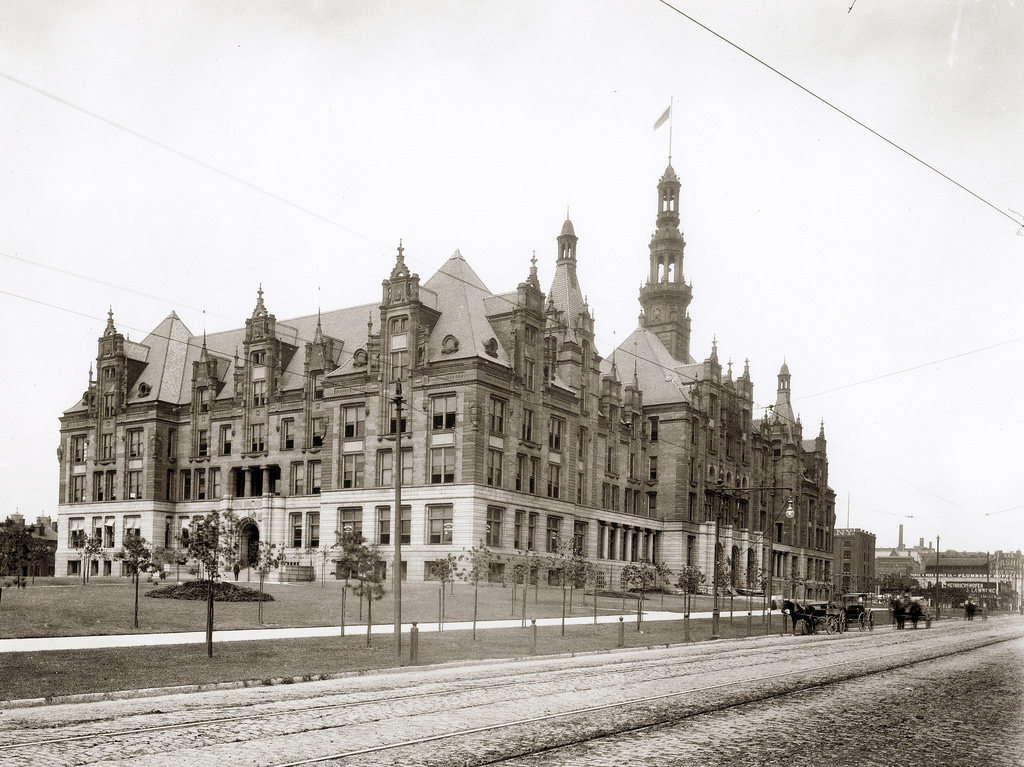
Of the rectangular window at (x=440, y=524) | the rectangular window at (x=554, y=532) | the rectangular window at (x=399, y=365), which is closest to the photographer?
the rectangular window at (x=440, y=524)

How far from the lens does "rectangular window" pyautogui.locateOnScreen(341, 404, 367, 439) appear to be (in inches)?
2569

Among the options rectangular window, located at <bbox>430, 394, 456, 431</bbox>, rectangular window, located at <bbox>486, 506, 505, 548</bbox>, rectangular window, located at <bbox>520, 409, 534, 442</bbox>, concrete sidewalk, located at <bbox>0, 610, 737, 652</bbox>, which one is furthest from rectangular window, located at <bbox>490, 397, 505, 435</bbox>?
concrete sidewalk, located at <bbox>0, 610, 737, 652</bbox>

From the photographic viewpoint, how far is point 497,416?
63.0 metres

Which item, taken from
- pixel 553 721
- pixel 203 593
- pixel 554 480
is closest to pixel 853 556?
pixel 554 480

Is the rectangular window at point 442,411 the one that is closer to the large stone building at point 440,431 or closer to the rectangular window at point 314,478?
the large stone building at point 440,431

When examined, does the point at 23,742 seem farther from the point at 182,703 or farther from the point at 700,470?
the point at 700,470

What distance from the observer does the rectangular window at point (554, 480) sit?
68.6m

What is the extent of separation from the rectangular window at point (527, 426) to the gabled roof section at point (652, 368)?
1657 centimetres

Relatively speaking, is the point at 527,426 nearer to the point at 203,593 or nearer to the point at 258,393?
the point at 258,393

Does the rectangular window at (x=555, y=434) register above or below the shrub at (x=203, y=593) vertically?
above

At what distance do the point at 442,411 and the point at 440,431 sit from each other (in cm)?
128

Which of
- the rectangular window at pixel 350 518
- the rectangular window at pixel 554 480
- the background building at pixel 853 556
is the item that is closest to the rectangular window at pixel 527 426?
the rectangular window at pixel 554 480

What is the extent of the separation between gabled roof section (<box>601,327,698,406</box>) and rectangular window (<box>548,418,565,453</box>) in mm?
13116

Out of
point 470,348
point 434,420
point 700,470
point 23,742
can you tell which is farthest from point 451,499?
point 23,742
